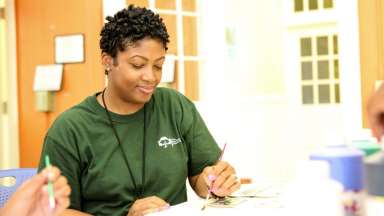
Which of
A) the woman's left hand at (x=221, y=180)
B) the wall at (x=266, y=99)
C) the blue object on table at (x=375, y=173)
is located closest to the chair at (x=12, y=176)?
the woman's left hand at (x=221, y=180)

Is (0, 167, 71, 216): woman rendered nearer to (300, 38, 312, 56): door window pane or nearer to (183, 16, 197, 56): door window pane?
(183, 16, 197, 56): door window pane

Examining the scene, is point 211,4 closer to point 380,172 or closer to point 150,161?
point 150,161

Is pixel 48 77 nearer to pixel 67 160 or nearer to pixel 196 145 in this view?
pixel 196 145

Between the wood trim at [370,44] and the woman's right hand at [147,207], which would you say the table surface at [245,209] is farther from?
the wood trim at [370,44]

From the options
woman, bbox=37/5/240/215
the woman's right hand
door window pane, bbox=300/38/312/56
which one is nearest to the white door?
woman, bbox=37/5/240/215

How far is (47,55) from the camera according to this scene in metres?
3.96

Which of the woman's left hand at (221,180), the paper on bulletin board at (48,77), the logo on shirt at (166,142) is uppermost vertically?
the paper on bulletin board at (48,77)

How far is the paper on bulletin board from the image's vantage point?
154 inches

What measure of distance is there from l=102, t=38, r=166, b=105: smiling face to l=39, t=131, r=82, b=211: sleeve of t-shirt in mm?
273

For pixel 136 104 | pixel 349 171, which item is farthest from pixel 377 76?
pixel 349 171

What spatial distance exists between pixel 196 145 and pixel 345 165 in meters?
0.93

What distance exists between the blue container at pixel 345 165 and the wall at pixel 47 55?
3.00m

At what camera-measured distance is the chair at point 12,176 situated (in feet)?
5.61

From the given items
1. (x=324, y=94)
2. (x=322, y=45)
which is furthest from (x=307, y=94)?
(x=322, y=45)
